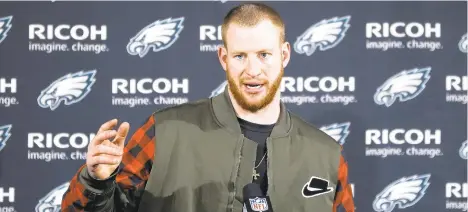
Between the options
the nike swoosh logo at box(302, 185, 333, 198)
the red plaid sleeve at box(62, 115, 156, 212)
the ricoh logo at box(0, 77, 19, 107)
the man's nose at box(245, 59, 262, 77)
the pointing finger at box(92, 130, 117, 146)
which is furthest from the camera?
the ricoh logo at box(0, 77, 19, 107)

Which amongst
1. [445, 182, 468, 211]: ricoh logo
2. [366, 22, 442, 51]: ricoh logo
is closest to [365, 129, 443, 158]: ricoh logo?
[445, 182, 468, 211]: ricoh logo

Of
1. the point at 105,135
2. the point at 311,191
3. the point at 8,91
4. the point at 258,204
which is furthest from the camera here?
the point at 8,91

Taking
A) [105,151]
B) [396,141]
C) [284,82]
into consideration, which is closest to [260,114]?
[105,151]

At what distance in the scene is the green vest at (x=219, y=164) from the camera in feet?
5.04

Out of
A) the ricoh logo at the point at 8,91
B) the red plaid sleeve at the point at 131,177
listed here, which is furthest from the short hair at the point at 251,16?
the ricoh logo at the point at 8,91

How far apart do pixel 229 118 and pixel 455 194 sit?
5.25 feet

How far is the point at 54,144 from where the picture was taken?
2.71 meters

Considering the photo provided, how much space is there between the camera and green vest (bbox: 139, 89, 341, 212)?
1536 mm

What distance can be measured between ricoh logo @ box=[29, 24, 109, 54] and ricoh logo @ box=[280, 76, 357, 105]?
0.90 meters

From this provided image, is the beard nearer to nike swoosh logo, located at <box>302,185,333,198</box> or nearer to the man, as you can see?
the man

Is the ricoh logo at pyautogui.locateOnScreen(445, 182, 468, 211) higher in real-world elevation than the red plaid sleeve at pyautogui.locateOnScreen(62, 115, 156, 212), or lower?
lower

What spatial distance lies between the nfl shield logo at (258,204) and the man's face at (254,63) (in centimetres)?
29

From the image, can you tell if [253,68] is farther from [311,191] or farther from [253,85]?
[311,191]

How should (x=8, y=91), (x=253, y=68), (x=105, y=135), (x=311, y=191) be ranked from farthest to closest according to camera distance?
(x=8, y=91) → (x=311, y=191) → (x=253, y=68) → (x=105, y=135)
